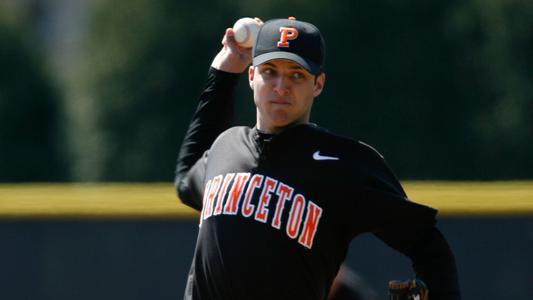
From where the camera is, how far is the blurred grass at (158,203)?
6.58 metres

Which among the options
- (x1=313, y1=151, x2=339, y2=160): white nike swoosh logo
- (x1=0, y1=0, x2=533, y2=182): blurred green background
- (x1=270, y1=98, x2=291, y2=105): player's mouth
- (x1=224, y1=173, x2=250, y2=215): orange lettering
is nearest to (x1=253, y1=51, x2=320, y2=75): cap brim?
(x1=270, y1=98, x2=291, y2=105): player's mouth

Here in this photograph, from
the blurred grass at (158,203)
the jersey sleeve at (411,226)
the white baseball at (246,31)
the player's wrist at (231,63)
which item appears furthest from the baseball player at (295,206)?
the blurred grass at (158,203)

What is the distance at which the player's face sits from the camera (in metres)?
3.69

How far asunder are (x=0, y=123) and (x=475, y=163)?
9828 mm

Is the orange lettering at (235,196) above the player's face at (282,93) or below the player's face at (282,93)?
below

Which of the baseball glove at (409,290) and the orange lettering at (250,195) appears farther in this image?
the orange lettering at (250,195)

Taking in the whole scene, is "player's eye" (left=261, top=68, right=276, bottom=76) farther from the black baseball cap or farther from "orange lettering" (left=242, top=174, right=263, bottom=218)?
"orange lettering" (left=242, top=174, right=263, bottom=218)

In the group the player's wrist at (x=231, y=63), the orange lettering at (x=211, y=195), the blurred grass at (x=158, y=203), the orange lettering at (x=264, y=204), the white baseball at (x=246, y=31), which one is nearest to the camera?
the orange lettering at (x=264, y=204)

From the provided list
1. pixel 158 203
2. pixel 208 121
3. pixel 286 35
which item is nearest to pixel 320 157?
pixel 286 35

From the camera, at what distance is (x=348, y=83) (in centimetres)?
2448

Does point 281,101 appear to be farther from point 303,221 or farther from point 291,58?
point 303,221

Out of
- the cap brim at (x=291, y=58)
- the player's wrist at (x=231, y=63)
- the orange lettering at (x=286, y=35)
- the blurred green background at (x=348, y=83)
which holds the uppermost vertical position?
the orange lettering at (x=286, y=35)

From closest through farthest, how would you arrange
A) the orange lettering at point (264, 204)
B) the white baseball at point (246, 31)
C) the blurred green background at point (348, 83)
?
the orange lettering at point (264, 204) → the white baseball at point (246, 31) → the blurred green background at point (348, 83)

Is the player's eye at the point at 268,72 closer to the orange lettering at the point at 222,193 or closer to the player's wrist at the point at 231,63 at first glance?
the orange lettering at the point at 222,193
